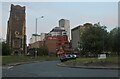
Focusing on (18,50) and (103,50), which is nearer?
(103,50)

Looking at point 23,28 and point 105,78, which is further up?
point 23,28

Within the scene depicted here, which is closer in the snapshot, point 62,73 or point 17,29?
point 62,73

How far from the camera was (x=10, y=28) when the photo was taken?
491 feet

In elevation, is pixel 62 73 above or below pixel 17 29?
below

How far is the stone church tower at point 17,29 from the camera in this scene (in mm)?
129375

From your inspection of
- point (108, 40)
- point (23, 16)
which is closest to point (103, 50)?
point (108, 40)

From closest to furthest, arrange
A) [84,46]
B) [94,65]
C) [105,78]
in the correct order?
1. [105,78]
2. [94,65]
3. [84,46]

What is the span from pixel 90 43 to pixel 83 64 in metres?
73.7

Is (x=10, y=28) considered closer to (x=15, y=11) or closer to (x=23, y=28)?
(x=23, y=28)

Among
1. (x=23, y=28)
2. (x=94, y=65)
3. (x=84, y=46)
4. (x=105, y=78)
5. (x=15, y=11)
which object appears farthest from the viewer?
(x=23, y=28)

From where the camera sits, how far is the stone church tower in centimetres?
12938

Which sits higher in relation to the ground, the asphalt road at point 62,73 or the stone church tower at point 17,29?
the stone church tower at point 17,29

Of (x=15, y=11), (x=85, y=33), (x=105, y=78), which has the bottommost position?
(x=105, y=78)

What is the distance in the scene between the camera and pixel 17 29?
143m
